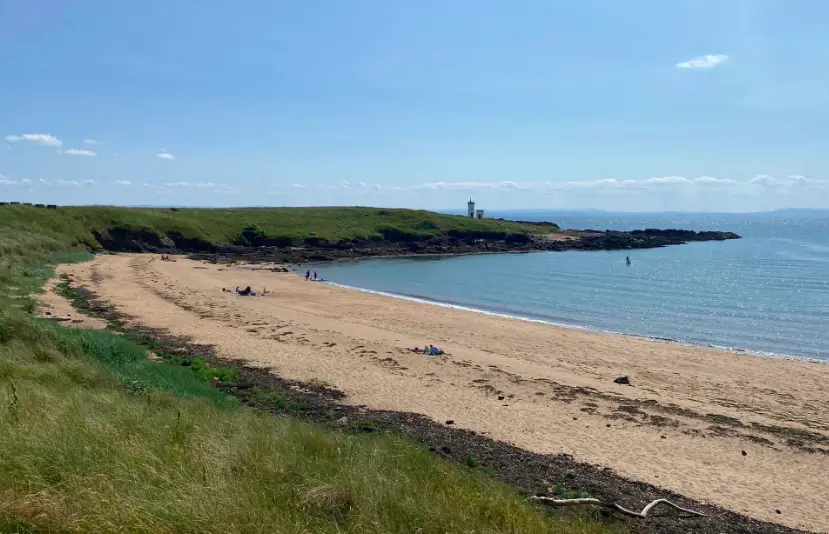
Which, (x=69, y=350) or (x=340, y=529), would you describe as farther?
(x=69, y=350)

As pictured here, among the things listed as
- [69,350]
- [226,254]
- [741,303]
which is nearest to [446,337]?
[69,350]

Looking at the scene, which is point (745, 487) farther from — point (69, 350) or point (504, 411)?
point (69, 350)

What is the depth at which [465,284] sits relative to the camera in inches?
2051

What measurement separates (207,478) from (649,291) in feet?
151

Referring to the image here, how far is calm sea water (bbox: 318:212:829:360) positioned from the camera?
3108cm

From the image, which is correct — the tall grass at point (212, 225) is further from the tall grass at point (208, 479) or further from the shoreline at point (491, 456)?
the tall grass at point (208, 479)

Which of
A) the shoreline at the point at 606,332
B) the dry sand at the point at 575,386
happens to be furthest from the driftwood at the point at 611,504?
the shoreline at the point at 606,332

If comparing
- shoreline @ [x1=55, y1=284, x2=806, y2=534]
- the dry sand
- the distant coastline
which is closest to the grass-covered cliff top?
the distant coastline

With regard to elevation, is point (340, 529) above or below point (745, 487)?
above

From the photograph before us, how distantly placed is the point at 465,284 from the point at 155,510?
157 feet

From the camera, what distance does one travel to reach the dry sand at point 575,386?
11.3 metres

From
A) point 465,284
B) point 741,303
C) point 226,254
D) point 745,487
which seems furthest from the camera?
point 226,254

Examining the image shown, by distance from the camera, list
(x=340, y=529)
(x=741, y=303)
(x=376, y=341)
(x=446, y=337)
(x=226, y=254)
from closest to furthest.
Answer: (x=340, y=529) < (x=376, y=341) < (x=446, y=337) < (x=741, y=303) < (x=226, y=254)

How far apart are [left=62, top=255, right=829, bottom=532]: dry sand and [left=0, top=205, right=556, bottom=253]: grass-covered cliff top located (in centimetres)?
2926
